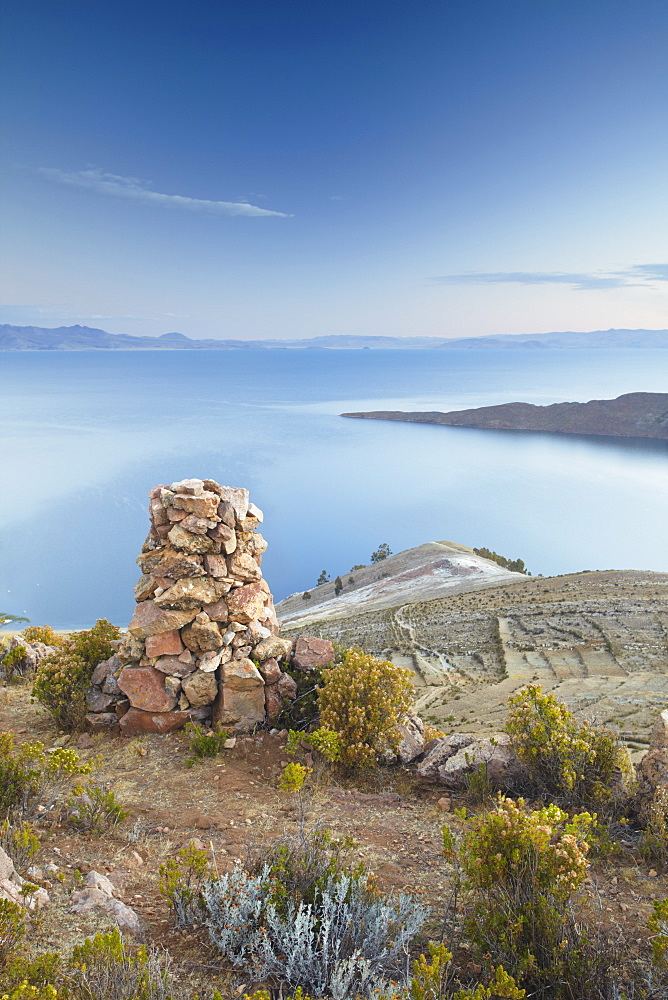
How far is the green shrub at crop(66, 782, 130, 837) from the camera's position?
19.5ft

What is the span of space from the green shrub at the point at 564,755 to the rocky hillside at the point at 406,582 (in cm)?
2358

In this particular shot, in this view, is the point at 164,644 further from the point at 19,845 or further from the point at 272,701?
the point at 19,845

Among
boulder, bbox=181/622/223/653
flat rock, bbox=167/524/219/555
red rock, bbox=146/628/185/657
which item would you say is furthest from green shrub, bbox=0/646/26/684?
flat rock, bbox=167/524/219/555

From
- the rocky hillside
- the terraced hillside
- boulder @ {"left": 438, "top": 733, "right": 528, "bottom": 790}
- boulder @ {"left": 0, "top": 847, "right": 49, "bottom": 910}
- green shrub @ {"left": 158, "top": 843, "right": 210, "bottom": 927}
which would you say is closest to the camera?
boulder @ {"left": 0, "top": 847, "right": 49, "bottom": 910}

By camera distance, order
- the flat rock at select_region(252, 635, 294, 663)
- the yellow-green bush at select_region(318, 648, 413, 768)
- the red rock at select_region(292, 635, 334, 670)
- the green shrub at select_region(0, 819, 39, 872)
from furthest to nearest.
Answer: the red rock at select_region(292, 635, 334, 670)
the flat rock at select_region(252, 635, 294, 663)
the yellow-green bush at select_region(318, 648, 413, 768)
the green shrub at select_region(0, 819, 39, 872)

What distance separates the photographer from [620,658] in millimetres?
17391

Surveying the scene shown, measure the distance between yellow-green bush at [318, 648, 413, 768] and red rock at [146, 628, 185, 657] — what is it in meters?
2.39

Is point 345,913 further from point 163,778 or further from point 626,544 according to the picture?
Result: point 626,544

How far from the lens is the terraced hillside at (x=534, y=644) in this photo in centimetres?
1255

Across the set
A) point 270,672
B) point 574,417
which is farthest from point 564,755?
point 574,417

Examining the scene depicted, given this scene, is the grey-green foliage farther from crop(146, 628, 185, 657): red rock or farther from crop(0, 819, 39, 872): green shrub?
crop(146, 628, 185, 657): red rock

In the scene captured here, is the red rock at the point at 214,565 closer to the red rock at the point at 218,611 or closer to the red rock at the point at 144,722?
the red rock at the point at 218,611

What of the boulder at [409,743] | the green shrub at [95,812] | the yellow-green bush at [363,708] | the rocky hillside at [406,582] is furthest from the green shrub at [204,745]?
the rocky hillside at [406,582]

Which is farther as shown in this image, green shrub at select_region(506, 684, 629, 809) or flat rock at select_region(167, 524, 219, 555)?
flat rock at select_region(167, 524, 219, 555)
